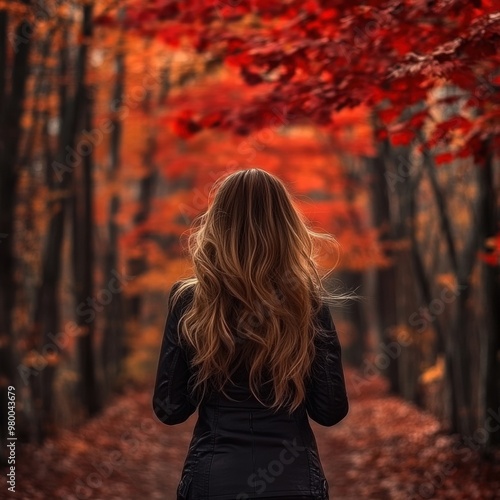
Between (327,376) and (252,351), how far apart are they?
302 millimetres

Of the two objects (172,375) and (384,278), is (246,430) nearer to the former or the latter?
(172,375)

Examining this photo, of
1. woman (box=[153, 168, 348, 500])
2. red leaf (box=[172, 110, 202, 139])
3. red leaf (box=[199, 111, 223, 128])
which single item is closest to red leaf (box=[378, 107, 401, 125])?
red leaf (box=[199, 111, 223, 128])

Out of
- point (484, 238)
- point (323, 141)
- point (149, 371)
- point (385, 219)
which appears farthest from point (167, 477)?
point (149, 371)

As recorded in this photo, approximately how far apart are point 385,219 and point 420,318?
3401 mm

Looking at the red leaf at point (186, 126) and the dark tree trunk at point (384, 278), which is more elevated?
the red leaf at point (186, 126)

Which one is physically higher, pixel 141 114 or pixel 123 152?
pixel 141 114

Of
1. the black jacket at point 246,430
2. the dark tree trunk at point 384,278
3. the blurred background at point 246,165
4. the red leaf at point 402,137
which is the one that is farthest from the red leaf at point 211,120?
the dark tree trunk at point 384,278

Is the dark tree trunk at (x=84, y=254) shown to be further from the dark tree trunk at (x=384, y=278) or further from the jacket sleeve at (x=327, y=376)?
the jacket sleeve at (x=327, y=376)

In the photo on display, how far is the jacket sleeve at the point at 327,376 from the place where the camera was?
2898 millimetres

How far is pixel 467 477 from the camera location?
28.1 feet

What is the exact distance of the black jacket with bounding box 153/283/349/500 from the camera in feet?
8.86

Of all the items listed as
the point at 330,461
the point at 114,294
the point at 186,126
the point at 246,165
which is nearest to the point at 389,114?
the point at 186,126

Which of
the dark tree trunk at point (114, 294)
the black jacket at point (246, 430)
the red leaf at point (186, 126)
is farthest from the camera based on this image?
the dark tree trunk at point (114, 294)

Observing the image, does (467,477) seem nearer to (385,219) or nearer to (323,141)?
(385,219)
